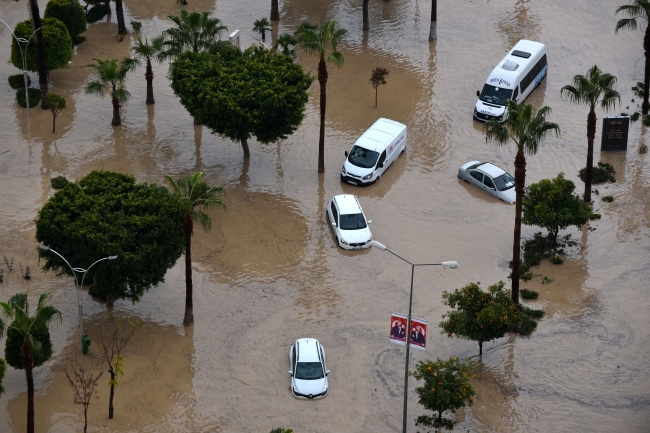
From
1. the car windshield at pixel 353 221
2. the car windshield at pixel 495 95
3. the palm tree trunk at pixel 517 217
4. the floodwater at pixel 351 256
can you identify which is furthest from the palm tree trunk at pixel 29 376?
the car windshield at pixel 495 95

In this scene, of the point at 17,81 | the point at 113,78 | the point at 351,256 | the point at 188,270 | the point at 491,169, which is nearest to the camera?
the point at 188,270

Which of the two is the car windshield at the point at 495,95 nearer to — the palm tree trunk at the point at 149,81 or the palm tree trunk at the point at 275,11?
the palm tree trunk at the point at 275,11

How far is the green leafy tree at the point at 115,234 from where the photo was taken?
4125cm

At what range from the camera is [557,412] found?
130 feet

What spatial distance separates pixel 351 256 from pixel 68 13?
28492mm

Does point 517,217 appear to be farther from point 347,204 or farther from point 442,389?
point 442,389

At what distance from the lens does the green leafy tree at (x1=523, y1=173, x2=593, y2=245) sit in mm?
47094

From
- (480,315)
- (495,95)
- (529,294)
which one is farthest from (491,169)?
(480,315)

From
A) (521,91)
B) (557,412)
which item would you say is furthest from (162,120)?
(557,412)

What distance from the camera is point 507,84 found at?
58406 millimetres

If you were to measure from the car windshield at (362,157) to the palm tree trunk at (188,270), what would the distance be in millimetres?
13354

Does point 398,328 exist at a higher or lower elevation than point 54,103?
lower

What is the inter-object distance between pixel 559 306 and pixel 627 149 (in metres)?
15.4

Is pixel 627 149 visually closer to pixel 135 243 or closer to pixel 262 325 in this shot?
pixel 262 325
